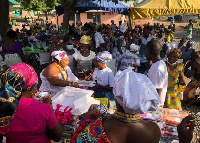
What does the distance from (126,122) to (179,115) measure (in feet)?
3.76

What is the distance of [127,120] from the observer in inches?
67.4

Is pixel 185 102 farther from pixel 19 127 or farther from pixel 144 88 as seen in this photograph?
pixel 19 127

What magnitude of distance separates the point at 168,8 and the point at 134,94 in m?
6.64

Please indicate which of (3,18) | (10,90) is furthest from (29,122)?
(3,18)

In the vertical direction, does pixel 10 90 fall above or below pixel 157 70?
above

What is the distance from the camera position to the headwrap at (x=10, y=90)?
1.64 metres

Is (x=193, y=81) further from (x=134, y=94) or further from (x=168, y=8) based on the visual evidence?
(x=134, y=94)

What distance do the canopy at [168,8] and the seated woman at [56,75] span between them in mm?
5169

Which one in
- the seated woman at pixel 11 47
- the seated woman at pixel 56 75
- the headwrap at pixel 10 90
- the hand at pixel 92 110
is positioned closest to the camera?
the headwrap at pixel 10 90

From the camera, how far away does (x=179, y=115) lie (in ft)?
8.43

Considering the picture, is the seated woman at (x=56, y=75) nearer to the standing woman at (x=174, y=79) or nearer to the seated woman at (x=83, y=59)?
the seated woman at (x=83, y=59)

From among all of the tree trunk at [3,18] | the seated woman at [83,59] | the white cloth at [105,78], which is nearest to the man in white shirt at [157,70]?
the white cloth at [105,78]

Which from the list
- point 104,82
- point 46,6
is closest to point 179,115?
point 104,82

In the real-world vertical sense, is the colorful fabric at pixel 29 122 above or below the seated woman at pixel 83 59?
below
